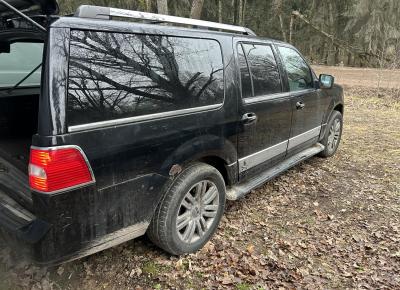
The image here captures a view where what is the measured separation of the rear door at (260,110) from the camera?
366 cm

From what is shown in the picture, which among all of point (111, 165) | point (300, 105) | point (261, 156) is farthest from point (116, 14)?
point (300, 105)

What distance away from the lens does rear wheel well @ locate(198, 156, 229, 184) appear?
11.2 feet

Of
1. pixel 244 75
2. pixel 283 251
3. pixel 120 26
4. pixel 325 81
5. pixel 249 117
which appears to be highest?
pixel 120 26

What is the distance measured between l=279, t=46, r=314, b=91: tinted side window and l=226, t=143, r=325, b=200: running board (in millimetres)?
925

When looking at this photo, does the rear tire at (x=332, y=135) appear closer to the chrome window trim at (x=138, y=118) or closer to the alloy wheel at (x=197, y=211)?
the alloy wheel at (x=197, y=211)

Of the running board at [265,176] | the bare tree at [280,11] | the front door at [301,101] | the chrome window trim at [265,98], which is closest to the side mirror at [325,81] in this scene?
the front door at [301,101]

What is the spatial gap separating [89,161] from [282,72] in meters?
2.81

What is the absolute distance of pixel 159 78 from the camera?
2.76 m

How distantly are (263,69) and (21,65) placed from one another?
2.89m

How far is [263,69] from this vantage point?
4035 mm

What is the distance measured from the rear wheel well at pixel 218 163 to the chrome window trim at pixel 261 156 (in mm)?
189

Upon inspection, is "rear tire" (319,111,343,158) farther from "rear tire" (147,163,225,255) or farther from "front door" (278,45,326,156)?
"rear tire" (147,163,225,255)

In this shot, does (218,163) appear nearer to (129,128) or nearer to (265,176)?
(265,176)

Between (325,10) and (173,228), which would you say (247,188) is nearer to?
(173,228)
